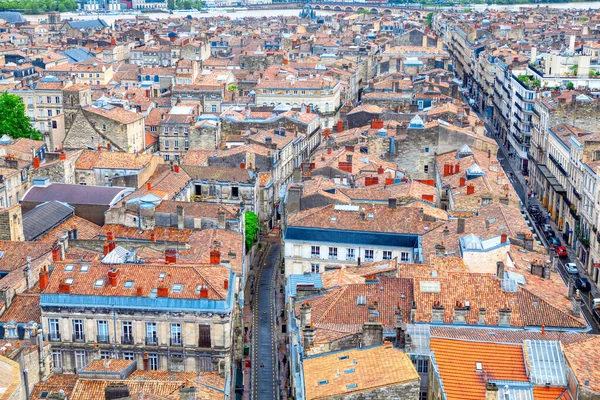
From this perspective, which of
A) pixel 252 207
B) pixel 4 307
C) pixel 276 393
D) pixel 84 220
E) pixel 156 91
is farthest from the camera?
pixel 156 91

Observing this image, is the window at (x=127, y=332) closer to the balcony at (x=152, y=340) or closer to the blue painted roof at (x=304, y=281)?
the balcony at (x=152, y=340)

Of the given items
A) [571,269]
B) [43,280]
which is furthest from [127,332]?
[571,269]

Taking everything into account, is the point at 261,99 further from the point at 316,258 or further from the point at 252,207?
the point at 316,258

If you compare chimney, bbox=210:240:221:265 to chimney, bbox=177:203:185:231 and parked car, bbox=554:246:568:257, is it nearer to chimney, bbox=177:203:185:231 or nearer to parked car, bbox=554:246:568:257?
chimney, bbox=177:203:185:231

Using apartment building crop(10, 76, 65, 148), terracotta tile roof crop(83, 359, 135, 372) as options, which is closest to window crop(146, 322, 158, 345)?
terracotta tile roof crop(83, 359, 135, 372)

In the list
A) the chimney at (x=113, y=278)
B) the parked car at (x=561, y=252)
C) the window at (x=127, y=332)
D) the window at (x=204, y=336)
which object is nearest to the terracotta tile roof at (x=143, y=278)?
the chimney at (x=113, y=278)

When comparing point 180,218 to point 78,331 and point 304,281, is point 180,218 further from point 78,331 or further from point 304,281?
point 78,331

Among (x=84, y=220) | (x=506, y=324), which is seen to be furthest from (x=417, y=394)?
(x=84, y=220)
